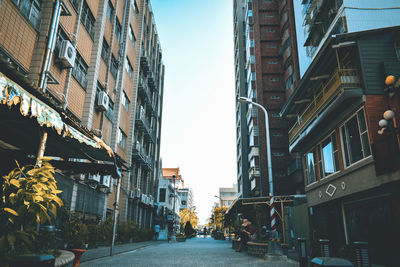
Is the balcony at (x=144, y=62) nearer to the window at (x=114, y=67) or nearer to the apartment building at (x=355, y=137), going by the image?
the window at (x=114, y=67)

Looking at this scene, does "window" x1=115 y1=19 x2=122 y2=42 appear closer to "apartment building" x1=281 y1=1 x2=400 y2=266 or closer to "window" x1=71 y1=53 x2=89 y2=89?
"window" x1=71 y1=53 x2=89 y2=89

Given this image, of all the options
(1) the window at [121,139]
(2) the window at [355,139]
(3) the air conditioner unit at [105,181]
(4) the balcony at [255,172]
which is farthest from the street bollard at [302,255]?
(4) the balcony at [255,172]

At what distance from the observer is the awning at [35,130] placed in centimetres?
535

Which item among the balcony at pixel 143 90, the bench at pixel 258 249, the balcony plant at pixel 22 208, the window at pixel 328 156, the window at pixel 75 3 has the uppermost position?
the balcony at pixel 143 90

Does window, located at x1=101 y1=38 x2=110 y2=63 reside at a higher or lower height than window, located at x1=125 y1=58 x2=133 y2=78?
lower

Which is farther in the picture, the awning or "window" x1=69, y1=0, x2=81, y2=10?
"window" x1=69, y1=0, x2=81, y2=10

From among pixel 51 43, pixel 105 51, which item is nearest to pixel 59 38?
pixel 51 43

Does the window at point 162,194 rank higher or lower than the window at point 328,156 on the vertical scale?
higher

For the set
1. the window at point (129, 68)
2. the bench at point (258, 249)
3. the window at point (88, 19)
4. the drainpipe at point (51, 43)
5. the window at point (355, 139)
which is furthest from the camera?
the window at point (129, 68)

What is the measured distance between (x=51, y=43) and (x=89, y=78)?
6.17 meters

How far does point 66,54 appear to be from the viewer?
1531cm

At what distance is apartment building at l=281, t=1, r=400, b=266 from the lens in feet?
38.3

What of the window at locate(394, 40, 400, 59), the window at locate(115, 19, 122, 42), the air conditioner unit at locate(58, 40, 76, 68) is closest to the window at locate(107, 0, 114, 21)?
the window at locate(115, 19, 122, 42)

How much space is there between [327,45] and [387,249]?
9.45 meters
